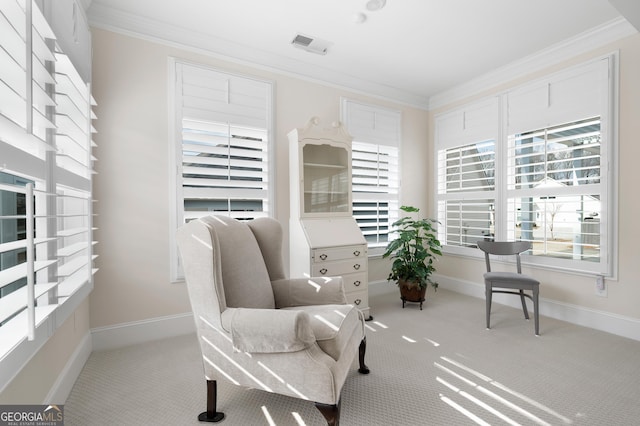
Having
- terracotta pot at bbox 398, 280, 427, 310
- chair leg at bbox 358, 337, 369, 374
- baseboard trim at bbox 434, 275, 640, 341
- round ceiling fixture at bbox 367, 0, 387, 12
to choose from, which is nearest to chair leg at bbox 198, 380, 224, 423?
chair leg at bbox 358, 337, 369, 374

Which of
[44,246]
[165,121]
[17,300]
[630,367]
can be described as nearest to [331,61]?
[165,121]

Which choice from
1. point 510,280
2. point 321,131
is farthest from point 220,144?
point 510,280

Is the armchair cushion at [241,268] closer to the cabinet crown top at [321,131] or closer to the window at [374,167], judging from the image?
the cabinet crown top at [321,131]

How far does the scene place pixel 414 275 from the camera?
352cm

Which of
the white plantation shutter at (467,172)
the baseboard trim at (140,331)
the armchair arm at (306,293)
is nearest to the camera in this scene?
the armchair arm at (306,293)

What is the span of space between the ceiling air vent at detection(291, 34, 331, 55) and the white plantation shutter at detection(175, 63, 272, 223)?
531 mm

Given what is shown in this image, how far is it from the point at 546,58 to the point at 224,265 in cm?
375

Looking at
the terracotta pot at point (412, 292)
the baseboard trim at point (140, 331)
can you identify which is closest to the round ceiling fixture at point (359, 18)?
the terracotta pot at point (412, 292)

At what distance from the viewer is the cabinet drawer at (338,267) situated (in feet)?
9.64

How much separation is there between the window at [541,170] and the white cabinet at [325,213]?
1692 millimetres

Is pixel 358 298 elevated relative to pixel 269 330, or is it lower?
lower

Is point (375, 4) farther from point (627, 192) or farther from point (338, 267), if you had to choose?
point (627, 192)

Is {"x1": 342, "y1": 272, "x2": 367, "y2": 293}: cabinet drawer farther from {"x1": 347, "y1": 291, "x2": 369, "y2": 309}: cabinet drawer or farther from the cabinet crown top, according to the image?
the cabinet crown top

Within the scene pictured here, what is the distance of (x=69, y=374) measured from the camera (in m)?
1.94
